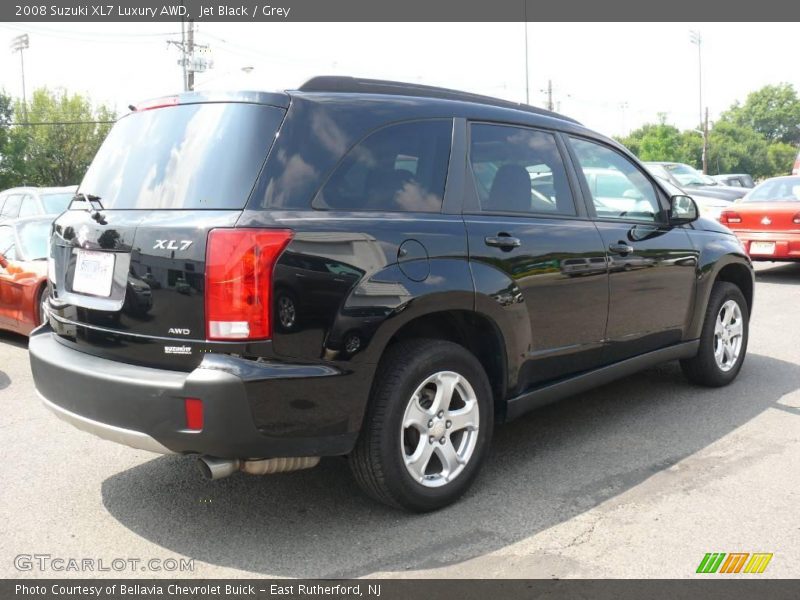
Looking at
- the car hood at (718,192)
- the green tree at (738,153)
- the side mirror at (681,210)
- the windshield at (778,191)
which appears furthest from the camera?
the green tree at (738,153)

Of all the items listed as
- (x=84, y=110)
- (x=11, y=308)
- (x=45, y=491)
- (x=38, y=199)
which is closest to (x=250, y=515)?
(x=45, y=491)

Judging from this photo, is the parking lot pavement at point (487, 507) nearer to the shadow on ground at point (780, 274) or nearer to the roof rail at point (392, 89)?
the roof rail at point (392, 89)

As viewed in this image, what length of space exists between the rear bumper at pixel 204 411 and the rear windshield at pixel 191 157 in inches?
26.4

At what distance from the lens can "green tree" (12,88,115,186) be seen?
53438 millimetres

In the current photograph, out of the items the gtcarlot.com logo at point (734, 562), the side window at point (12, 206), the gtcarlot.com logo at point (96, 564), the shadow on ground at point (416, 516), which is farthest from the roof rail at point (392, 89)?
the side window at point (12, 206)

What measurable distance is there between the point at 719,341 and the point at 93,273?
4.26 m

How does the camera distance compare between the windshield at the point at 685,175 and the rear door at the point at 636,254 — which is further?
the windshield at the point at 685,175

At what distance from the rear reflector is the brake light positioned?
4.49ft

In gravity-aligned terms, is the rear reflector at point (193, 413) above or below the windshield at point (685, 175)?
below

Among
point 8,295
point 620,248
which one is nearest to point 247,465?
point 620,248

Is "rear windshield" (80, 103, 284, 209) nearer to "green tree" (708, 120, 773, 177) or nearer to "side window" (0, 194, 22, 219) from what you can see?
"side window" (0, 194, 22, 219)

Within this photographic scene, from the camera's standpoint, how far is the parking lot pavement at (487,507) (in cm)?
324

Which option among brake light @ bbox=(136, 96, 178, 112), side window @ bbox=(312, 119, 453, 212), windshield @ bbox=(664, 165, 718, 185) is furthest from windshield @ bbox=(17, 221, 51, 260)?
windshield @ bbox=(664, 165, 718, 185)
